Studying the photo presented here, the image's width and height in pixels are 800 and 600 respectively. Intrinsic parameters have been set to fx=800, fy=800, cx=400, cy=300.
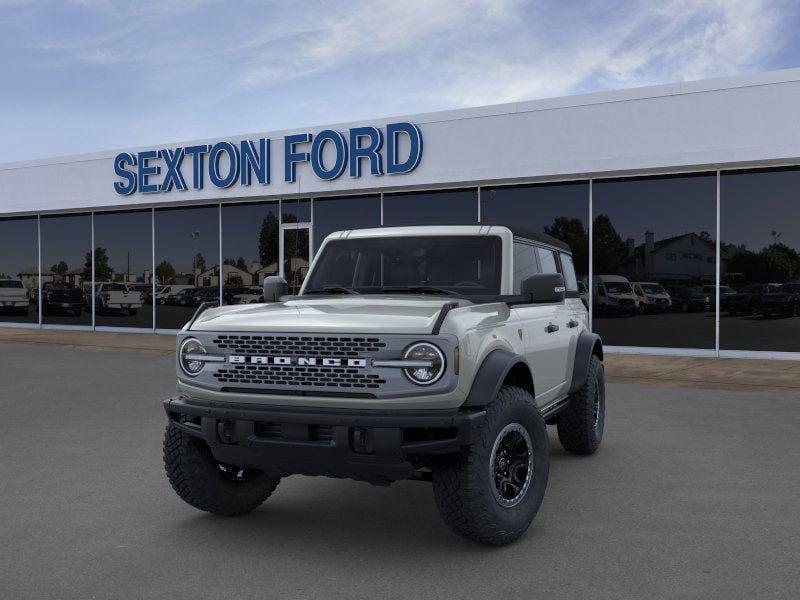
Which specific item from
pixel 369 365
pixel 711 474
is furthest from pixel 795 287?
pixel 369 365

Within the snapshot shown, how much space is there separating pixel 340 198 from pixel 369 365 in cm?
1468

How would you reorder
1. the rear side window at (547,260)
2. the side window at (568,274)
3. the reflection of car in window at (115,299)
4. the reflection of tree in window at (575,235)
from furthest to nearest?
the reflection of car in window at (115,299), the reflection of tree in window at (575,235), the side window at (568,274), the rear side window at (547,260)

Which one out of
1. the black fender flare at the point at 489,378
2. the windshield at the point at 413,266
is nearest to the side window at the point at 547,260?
the windshield at the point at 413,266

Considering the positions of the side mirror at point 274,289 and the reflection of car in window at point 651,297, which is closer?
the side mirror at point 274,289

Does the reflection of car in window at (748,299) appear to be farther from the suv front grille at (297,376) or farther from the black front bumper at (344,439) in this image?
the suv front grille at (297,376)

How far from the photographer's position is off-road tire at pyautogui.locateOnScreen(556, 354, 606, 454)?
641 centimetres

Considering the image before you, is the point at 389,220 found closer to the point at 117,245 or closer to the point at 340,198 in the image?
the point at 340,198

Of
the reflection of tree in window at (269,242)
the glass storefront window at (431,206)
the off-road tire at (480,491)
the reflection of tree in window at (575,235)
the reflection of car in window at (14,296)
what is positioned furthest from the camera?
the reflection of car in window at (14,296)

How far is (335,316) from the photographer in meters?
4.33

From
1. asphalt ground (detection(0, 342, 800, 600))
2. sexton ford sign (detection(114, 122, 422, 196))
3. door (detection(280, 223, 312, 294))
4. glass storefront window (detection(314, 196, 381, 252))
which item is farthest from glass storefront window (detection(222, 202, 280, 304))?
asphalt ground (detection(0, 342, 800, 600))

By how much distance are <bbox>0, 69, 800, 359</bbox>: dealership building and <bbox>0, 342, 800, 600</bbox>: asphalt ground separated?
19.3 feet

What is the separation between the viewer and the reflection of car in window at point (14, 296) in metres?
24.0

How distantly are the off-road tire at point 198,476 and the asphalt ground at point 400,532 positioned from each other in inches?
5.5

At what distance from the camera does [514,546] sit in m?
4.36
